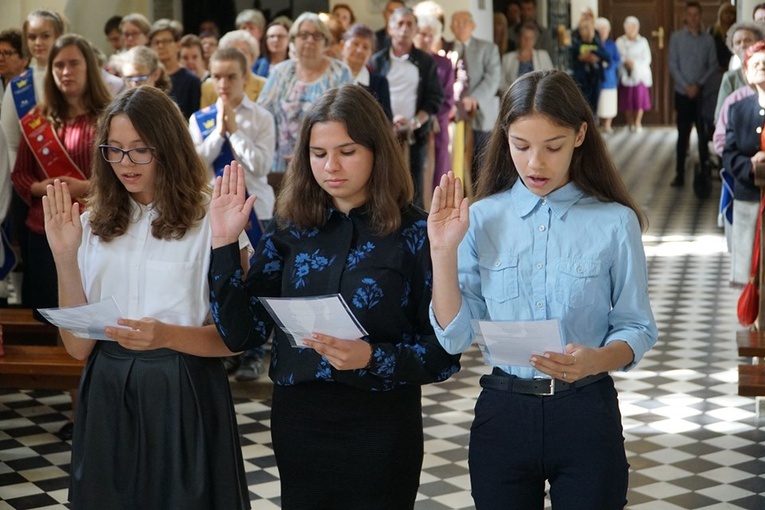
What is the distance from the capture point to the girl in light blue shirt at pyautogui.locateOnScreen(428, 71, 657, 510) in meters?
2.87

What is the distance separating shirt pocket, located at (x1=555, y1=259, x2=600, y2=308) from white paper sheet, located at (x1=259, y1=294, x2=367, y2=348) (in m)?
0.48

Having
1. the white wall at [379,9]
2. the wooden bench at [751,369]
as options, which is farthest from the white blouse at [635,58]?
the wooden bench at [751,369]

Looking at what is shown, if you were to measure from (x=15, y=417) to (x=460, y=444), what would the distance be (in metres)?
2.37

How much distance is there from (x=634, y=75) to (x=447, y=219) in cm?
2170

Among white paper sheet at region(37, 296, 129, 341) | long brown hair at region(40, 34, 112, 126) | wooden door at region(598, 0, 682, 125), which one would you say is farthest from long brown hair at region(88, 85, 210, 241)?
wooden door at region(598, 0, 682, 125)

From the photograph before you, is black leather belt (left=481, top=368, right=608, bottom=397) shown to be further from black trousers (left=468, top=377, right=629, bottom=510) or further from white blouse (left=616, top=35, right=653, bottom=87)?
white blouse (left=616, top=35, right=653, bottom=87)

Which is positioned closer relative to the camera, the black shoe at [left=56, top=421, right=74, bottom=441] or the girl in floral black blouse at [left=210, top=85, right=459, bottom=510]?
the girl in floral black blouse at [left=210, top=85, right=459, bottom=510]

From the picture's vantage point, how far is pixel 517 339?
8.93 ft

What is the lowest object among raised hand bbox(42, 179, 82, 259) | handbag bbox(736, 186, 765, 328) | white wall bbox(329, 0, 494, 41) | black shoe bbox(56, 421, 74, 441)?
black shoe bbox(56, 421, 74, 441)

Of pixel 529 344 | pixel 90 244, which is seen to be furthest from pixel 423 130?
pixel 529 344

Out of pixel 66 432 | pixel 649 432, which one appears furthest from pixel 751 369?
pixel 66 432

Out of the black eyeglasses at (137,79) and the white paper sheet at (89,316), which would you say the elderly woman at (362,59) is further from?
the white paper sheet at (89,316)

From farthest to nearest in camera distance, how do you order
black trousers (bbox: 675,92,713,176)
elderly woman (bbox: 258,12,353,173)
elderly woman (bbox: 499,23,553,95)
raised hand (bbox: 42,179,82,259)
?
elderly woman (bbox: 499,23,553,95) < black trousers (bbox: 675,92,713,176) < elderly woman (bbox: 258,12,353,173) < raised hand (bbox: 42,179,82,259)

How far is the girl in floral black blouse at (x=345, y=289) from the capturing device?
3092mm
